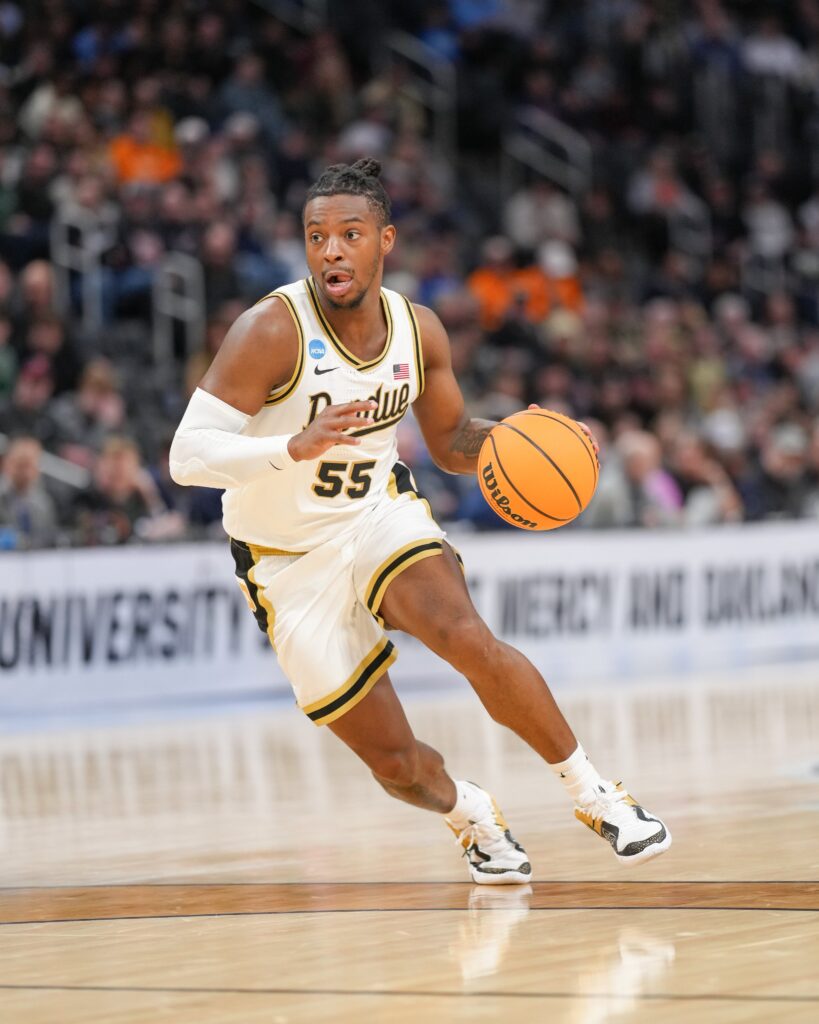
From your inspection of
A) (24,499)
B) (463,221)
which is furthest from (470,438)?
(463,221)

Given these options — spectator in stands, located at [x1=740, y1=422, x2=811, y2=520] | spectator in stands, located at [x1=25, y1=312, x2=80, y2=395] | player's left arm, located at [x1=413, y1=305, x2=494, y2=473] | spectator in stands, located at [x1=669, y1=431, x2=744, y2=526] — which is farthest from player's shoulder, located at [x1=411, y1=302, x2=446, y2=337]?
spectator in stands, located at [x1=740, y1=422, x2=811, y2=520]

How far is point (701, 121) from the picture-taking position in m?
23.0

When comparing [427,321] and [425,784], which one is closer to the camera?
[425,784]

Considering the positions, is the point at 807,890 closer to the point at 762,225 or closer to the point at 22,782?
the point at 22,782

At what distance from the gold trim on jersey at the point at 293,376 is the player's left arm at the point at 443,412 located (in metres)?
0.53

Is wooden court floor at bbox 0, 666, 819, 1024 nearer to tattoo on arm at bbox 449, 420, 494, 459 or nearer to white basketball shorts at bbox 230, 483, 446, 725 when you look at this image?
white basketball shorts at bbox 230, 483, 446, 725

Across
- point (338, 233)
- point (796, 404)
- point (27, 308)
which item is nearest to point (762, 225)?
point (796, 404)

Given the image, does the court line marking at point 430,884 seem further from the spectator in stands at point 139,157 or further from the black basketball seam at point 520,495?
the spectator in stands at point 139,157

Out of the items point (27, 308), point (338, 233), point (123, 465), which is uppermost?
point (338, 233)

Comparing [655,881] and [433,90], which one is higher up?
[433,90]

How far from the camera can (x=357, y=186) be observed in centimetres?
616

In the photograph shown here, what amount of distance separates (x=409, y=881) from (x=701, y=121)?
18206 millimetres

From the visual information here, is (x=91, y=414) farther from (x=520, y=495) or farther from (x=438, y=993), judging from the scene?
(x=438, y=993)

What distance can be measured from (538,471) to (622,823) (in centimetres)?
116
